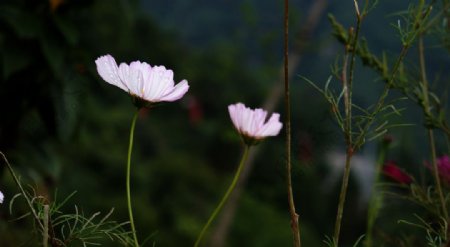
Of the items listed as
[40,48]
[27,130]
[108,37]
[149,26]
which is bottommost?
[149,26]

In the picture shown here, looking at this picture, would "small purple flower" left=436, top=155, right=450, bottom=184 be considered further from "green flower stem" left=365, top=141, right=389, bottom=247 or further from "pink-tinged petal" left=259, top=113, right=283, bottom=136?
"pink-tinged petal" left=259, top=113, right=283, bottom=136

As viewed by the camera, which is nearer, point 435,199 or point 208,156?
point 435,199

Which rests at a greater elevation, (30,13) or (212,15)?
(30,13)

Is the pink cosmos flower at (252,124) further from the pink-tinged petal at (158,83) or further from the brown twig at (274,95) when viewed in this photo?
the brown twig at (274,95)

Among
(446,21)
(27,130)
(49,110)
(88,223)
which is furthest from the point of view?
(27,130)

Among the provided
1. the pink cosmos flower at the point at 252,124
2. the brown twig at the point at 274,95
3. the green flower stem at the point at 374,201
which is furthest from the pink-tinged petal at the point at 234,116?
the brown twig at the point at 274,95

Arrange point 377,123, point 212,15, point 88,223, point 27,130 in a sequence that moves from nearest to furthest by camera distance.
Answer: point 88,223, point 377,123, point 27,130, point 212,15

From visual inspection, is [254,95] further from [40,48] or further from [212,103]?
[40,48]

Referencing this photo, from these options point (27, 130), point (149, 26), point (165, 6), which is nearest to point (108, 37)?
point (149, 26)
